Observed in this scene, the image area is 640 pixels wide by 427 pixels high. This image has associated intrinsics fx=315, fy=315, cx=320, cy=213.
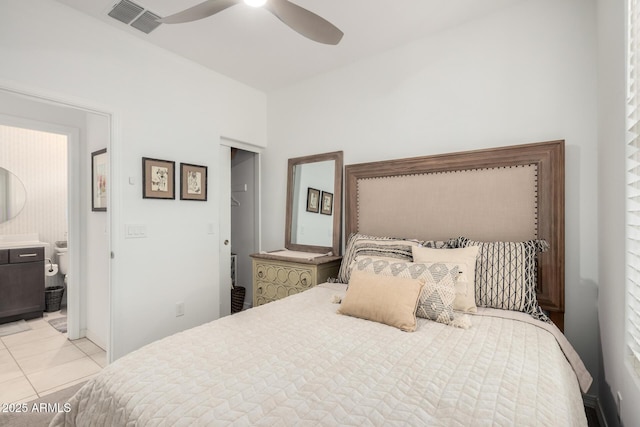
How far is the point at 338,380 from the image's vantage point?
113 cm

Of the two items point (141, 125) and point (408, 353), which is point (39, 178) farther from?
point (408, 353)

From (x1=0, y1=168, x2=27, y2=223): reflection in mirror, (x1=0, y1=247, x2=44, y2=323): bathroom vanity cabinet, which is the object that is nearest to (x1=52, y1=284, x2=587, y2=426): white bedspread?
(x1=0, y1=247, x2=44, y2=323): bathroom vanity cabinet

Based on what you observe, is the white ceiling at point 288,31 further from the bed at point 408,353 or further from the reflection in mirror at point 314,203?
the bed at point 408,353

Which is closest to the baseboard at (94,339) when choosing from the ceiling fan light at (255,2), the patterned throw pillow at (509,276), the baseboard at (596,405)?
the ceiling fan light at (255,2)

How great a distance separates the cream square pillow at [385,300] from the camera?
1.66 metres

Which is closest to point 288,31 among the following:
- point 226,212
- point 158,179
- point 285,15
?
point 285,15

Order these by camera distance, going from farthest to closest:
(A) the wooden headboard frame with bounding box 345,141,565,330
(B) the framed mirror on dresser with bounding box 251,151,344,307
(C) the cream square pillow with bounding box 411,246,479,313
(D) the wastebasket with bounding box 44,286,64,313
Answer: (D) the wastebasket with bounding box 44,286,64,313
(B) the framed mirror on dresser with bounding box 251,151,344,307
(A) the wooden headboard frame with bounding box 345,141,565,330
(C) the cream square pillow with bounding box 411,246,479,313

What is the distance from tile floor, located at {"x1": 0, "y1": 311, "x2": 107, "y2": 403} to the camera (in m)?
2.32

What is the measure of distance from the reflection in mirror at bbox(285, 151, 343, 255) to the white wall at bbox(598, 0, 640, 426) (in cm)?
195

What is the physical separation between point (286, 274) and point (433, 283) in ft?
4.95

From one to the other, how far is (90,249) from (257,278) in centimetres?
176

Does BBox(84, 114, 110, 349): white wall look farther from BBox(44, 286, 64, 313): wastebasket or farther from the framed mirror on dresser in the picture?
the framed mirror on dresser

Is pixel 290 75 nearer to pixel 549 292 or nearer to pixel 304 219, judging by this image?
pixel 304 219

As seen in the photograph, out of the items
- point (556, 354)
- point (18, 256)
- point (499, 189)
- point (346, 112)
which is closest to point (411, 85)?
point (346, 112)
